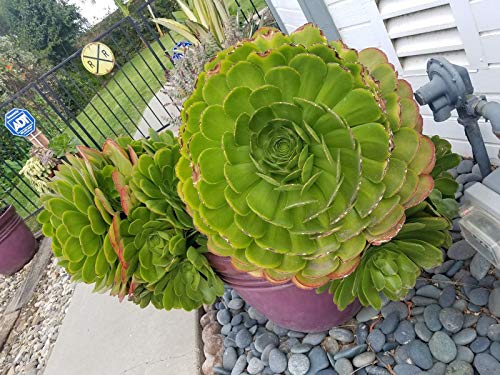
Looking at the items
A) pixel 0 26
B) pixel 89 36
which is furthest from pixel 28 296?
pixel 0 26

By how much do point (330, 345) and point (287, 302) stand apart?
288 millimetres

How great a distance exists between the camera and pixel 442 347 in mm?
1264

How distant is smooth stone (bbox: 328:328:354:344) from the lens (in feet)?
4.83

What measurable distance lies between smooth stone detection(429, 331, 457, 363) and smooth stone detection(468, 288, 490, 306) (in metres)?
0.14

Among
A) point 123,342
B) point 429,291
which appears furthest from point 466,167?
point 123,342

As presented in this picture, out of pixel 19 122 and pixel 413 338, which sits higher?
pixel 19 122

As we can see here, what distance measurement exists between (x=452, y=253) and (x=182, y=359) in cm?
115

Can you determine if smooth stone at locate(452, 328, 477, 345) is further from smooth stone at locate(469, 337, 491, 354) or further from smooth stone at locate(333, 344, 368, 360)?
smooth stone at locate(333, 344, 368, 360)

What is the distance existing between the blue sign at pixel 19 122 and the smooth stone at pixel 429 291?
13.6 ft

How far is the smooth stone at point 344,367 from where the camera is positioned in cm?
137

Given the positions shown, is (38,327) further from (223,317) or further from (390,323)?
Result: (390,323)

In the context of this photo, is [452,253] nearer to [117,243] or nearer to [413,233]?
[413,233]

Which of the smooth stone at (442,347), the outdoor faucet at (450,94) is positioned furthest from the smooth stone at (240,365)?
the outdoor faucet at (450,94)

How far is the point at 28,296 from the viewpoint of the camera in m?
3.75
